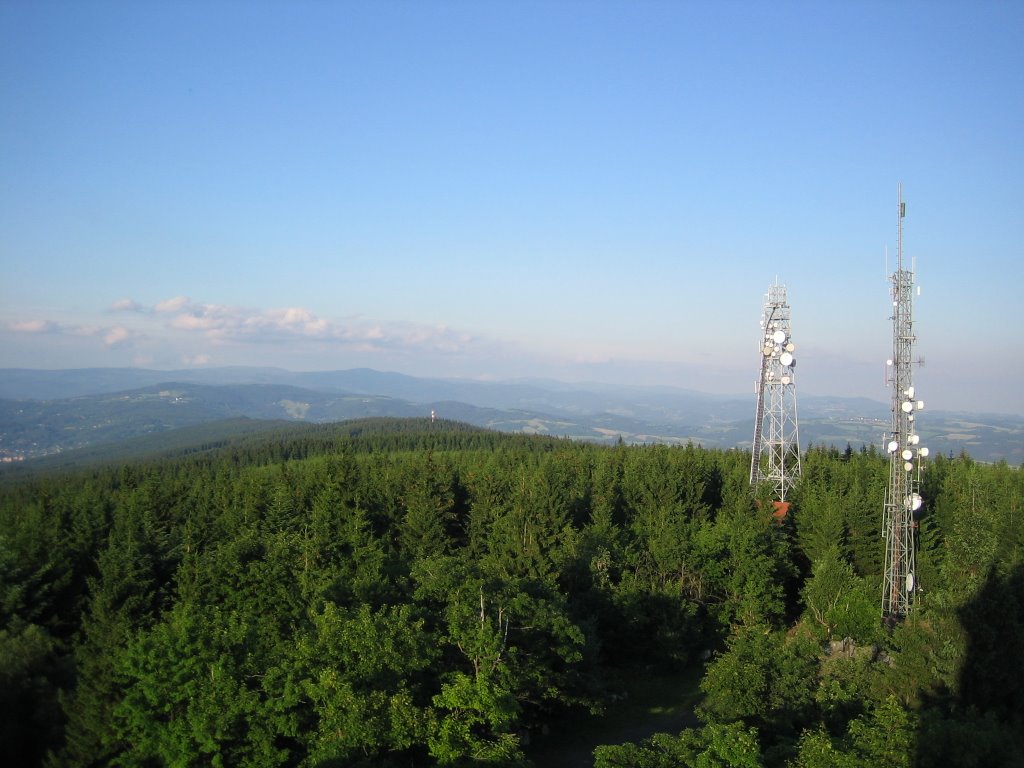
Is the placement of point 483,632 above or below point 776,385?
below

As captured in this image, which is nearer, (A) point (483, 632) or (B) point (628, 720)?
(A) point (483, 632)

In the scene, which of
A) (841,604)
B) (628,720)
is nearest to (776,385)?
(841,604)

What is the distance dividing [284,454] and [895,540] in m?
109

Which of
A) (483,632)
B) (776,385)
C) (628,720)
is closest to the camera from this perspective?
(483,632)

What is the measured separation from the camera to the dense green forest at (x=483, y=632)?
1809cm

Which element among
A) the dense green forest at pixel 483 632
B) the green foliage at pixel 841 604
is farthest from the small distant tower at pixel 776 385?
the green foliage at pixel 841 604

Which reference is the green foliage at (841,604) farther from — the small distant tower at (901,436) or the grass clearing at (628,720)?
the grass clearing at (628,720)

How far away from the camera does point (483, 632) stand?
20156 millimetres

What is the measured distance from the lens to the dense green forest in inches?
712

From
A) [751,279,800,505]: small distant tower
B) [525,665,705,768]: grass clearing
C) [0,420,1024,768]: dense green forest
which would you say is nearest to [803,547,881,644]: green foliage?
[0,420,1024,768]: dense green forest

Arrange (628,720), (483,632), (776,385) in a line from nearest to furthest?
(483,632) < (628,720) < (776,385)

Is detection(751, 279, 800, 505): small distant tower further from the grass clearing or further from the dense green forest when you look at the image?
the grass clearing

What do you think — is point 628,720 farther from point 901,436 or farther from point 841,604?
point 901,436

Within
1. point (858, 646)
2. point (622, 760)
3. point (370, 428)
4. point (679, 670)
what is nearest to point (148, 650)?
point (622, 760)
